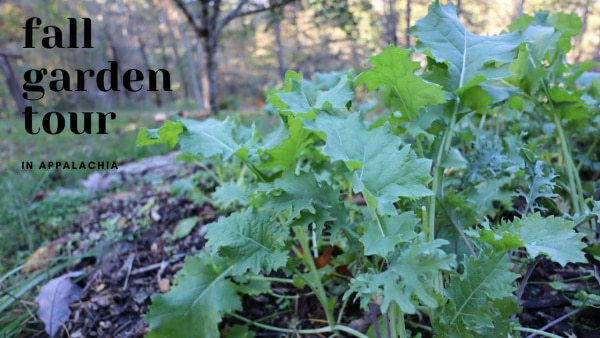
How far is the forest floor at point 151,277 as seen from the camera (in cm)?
145

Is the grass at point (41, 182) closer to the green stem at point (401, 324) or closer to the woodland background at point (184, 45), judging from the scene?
the green stem at point (401, 324)

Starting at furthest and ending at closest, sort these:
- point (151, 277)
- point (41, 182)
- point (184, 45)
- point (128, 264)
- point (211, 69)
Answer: point (184, 45) < point (211, 69) < point (41, 182) < point (128, 264) < point (151, 277)

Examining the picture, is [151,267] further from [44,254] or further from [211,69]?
[211,69]

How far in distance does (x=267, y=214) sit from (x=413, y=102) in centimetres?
66

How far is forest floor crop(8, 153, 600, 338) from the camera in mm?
1446

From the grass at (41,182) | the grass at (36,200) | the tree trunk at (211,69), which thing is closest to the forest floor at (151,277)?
the grass at (36,200)

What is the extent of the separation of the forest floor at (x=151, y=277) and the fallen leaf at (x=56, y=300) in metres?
0.03

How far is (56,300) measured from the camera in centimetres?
183

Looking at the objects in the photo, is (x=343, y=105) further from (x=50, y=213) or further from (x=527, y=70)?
(x=50, y=213)

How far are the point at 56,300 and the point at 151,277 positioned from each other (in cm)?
44

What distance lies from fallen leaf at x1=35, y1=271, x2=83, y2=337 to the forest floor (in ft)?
0.10

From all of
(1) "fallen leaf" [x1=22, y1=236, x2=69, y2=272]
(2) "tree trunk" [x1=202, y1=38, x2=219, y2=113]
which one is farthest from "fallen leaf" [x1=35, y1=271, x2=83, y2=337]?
(2) "tree trunk" [x1=202, y1=38, x2=219, y2=113]

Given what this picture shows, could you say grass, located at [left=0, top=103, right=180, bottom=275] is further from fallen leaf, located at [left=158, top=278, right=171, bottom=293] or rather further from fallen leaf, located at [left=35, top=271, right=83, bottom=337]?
fallen leaf, located at [left=158, top=278, right=171, bottom=293]

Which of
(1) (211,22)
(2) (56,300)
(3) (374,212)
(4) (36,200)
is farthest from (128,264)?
(1) (211,22)
